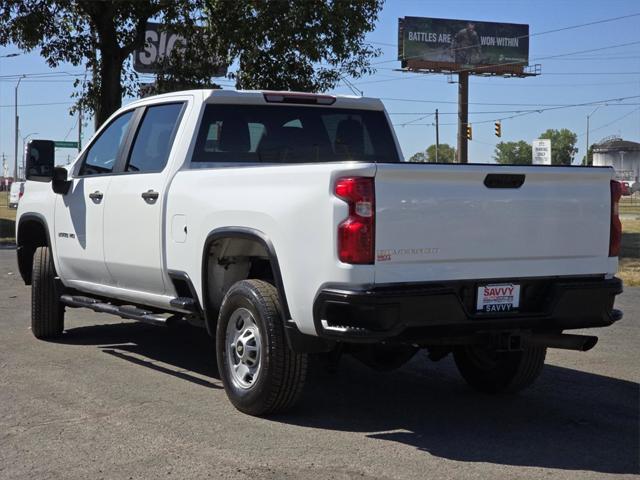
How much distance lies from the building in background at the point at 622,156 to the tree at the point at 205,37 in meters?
110

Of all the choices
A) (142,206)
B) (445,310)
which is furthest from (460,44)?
Result: (445,310)

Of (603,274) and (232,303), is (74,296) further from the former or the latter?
(603,274)

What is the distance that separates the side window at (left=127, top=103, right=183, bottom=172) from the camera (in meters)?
7.15

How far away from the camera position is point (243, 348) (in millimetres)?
5961

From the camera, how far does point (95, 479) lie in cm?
465

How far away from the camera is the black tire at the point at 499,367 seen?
21.3 ft

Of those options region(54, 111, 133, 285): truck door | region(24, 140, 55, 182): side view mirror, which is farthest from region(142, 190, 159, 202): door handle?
region(24, 140, 55, 182): side view mirror

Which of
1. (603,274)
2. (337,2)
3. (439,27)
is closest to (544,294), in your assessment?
(603,274)

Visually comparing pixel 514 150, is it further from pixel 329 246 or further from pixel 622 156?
pixel 329 246

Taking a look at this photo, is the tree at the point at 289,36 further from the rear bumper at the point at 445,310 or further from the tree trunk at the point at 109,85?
the rear bumper at the point at 445,310

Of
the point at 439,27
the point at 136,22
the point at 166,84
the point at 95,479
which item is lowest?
the point at 95,479

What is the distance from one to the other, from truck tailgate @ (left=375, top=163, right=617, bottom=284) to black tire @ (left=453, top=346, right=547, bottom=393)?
93cm

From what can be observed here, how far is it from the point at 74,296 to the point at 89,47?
49.5 ft

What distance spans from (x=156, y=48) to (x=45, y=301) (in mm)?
14813
